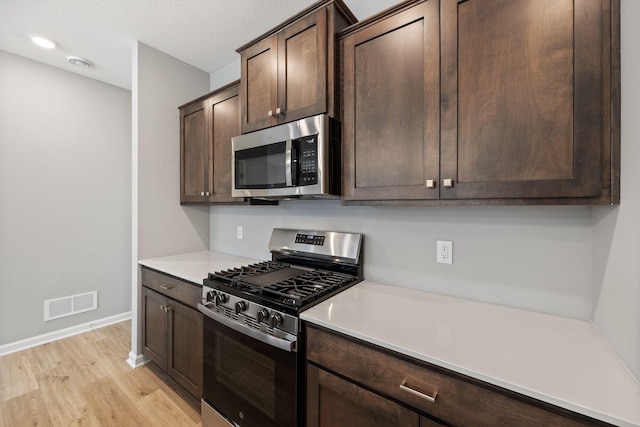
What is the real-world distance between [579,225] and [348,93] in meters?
1.18

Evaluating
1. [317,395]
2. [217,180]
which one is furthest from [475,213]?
[217,180]

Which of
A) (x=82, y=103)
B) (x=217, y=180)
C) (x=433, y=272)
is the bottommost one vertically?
(x=433, y=272)

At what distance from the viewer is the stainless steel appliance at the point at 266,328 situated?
1215 mm

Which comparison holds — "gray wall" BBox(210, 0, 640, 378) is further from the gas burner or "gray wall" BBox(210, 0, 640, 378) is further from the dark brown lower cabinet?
the dark brown lower cabinet

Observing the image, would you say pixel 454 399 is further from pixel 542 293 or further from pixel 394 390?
pixel 542 293

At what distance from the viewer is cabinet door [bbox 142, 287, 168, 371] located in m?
2.06

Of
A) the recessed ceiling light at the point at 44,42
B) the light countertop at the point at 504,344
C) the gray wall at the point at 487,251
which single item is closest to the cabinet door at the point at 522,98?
the gray wall at the point at 487,251

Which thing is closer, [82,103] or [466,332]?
[466,332]

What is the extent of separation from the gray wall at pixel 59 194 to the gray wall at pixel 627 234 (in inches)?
159

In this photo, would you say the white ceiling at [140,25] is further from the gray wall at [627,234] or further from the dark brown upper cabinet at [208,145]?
the gray wall at [627,234]

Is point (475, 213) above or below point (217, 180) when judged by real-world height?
below

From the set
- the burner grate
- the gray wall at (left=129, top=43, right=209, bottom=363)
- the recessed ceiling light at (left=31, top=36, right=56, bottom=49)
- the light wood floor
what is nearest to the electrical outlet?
the burner grate

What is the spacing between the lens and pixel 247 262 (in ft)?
7.46

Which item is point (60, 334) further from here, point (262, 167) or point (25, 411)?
point (262, 167)
